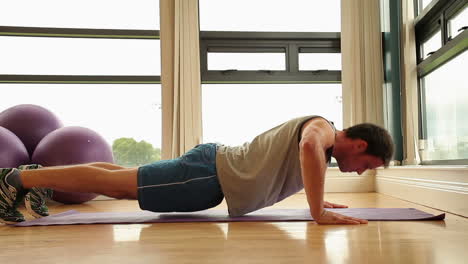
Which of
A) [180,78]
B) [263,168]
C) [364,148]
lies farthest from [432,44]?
[180,78]

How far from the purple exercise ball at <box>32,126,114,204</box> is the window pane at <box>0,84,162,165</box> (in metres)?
0.93

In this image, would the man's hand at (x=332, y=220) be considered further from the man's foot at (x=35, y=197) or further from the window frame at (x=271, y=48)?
the window frame at (x=271, y=48)

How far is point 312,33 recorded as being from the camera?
461 centimetres

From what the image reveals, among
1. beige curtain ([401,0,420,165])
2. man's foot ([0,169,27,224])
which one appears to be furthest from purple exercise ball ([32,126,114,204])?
beige curtain ([401,0,420,165])

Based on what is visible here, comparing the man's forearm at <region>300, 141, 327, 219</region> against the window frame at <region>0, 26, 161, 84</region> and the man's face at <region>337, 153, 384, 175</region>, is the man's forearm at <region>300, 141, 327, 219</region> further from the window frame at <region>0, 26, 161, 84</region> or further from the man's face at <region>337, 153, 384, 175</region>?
the window frame at <region>0, 26, 161, 84</region>

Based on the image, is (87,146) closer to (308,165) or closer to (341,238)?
(308,165)

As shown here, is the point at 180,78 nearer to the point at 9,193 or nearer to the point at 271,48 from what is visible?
the point at 271,48

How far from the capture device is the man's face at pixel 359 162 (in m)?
2.13

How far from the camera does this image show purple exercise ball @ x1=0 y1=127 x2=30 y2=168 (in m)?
3.27

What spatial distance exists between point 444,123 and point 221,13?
2.43m

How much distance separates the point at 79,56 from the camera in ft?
15.1

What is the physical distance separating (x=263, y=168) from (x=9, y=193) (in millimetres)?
1155

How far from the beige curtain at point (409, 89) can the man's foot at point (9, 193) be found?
104 inches

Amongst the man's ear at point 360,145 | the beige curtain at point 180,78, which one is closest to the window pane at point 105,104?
the beige curtain at point 180,78
